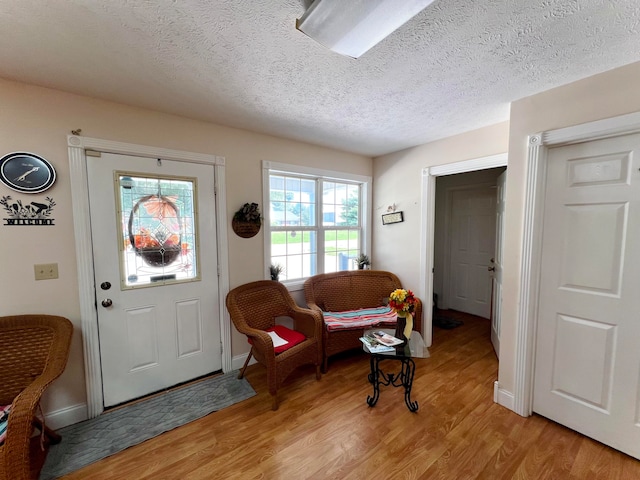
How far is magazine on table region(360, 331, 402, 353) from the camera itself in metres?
1.89

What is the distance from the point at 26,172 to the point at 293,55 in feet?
6.08

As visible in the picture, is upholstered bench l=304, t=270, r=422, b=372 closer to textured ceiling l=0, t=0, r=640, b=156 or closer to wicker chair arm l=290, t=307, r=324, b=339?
wicker chair arm l=290, t=307, r=324, b=339

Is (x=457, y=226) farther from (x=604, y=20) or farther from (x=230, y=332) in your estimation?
(x=230, y=332)

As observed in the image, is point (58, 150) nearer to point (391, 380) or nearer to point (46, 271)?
point (46, 271)

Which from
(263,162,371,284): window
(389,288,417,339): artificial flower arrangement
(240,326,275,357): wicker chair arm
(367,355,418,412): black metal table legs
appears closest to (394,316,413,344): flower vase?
(389,288,417,339): artificial flower arrangement

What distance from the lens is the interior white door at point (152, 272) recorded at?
6.36ft

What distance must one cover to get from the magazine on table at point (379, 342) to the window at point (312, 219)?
1.15 metres

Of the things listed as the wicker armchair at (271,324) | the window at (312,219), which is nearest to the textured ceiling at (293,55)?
the window at (312,219)

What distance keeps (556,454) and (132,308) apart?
3096 mm

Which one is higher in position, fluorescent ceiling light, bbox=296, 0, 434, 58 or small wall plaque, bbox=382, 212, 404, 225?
fluorescent ceiling light, bbox=296, 0, 434, 58

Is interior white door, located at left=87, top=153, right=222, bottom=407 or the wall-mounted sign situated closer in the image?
the wall-mounted sign

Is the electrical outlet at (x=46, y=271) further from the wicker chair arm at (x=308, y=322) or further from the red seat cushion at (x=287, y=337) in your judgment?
the wicker chair arm at (x=308, y=322)

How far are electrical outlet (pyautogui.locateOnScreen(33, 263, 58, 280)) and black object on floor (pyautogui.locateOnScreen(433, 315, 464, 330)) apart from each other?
4043 mm

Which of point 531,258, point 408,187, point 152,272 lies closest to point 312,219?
point 408,187
